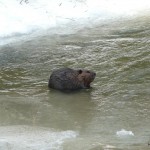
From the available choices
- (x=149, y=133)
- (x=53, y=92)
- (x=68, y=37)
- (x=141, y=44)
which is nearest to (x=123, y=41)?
(x=141, y=44)

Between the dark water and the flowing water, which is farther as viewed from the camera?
the dark water

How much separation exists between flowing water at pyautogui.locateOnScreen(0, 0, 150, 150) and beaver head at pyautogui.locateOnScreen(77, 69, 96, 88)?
117mm

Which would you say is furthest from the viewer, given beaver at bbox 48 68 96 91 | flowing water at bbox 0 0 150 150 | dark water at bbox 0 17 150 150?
beaver at bbox 48 68 96 91

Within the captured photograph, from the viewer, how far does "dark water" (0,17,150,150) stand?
470 cm

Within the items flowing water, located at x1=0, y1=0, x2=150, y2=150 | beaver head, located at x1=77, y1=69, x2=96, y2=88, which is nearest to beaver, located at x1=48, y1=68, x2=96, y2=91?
beaver head, located at x1=77, y1=69, x2=96, y2=88

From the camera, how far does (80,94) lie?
6559 mm

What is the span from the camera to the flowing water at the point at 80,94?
180 inches

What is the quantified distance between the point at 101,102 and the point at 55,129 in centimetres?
125

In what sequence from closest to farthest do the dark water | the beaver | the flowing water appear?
the flowing water → the dark water → the beaver

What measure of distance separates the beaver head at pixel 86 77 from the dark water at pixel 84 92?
0.39 feet

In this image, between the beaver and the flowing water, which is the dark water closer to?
the flowing water

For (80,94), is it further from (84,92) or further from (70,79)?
(70,79)

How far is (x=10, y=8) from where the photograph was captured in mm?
11227

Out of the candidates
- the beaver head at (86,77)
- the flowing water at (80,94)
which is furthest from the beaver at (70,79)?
the flowing water at (80,94)
